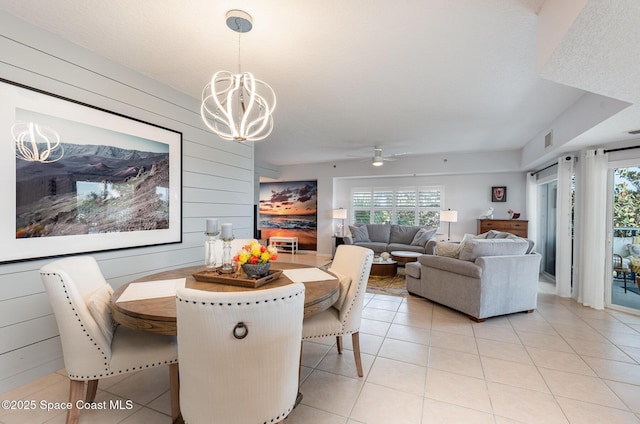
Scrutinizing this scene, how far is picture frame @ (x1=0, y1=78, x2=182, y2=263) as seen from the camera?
77.5 inches

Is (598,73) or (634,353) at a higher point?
(598,73)

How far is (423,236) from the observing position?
264 inches

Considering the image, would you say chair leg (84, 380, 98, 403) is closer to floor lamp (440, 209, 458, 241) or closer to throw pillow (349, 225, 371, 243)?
throw pillow (349, 225, 371, 243)

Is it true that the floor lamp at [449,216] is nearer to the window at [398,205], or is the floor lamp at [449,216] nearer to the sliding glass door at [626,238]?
the window at [398,205]

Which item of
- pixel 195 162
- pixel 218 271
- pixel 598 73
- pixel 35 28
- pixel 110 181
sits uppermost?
pixel 35 28

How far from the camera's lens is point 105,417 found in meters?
1.73

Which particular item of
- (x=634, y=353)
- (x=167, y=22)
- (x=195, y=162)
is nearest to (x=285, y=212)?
(x=195, y=162)

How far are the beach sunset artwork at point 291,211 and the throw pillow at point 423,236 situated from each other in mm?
2881

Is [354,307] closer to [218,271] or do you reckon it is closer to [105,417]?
[218,271]

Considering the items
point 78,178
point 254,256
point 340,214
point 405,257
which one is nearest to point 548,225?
point 405,257

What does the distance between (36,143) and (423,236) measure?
6.56 metres

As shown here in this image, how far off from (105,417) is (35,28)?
2.73m

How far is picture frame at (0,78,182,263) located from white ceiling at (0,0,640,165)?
61cm

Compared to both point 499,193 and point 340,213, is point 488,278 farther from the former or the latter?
point 340,213
